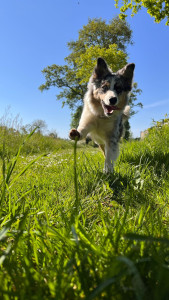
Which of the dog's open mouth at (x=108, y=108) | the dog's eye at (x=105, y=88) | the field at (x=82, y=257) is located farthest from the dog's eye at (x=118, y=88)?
the field at (x=82, y=257)

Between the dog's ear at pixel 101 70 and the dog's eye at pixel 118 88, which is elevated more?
the dog's ear at pixel 101 70

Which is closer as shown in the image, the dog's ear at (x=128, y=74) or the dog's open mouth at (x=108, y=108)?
the dog's open mouth at (x=108, y=108)

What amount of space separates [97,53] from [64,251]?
25.5m

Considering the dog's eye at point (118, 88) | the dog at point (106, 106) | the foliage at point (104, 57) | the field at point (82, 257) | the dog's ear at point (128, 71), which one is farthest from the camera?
the foliage at point (104, 57)

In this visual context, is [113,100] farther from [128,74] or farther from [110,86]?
[128,74]

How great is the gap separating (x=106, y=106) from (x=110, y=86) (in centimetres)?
51

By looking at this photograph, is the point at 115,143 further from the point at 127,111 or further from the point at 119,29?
the point at 119,29

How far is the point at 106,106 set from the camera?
4652 millimetres

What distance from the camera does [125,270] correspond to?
77 cm

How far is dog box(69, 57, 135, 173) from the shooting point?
4551mm

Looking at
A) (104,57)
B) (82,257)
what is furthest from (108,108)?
(104,57)

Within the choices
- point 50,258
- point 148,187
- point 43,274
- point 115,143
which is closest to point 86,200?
point 148,187

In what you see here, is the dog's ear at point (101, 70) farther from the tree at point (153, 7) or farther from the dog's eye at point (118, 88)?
the tree at point (153, 7)

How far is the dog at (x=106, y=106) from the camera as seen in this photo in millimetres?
4551
